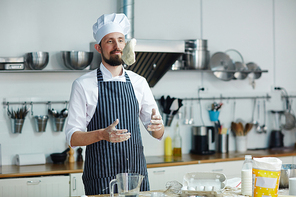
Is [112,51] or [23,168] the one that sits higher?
[112,51]

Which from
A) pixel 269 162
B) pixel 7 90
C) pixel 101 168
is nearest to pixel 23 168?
pixel 7 90

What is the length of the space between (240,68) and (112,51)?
2.46 meters

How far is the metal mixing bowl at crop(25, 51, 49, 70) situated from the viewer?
3.47 meters

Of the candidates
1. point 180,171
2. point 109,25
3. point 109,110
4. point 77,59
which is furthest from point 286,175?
point 77,59

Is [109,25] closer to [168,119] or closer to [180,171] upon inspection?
[180,171]

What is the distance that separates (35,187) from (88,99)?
53.6 inches

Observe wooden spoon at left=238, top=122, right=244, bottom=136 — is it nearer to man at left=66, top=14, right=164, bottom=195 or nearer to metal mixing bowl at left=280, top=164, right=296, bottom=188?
man at left=66, top=14, right=164, bottom=195

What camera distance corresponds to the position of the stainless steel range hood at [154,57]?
139 inches

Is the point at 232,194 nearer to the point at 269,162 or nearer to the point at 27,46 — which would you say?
the point at 269,162

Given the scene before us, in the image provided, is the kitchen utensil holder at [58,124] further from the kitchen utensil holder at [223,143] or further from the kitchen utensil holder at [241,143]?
the kitchen utensil holder at [241,143]

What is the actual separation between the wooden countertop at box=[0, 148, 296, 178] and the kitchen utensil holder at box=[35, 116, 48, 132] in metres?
0.36

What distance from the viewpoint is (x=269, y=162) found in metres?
1.58

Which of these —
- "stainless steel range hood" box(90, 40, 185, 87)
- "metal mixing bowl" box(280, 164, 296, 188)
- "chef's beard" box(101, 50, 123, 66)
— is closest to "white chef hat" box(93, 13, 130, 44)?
"chef's beard" box(101, 50, 123, 66)

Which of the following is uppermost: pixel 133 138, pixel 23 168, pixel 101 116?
pixel 101 116
